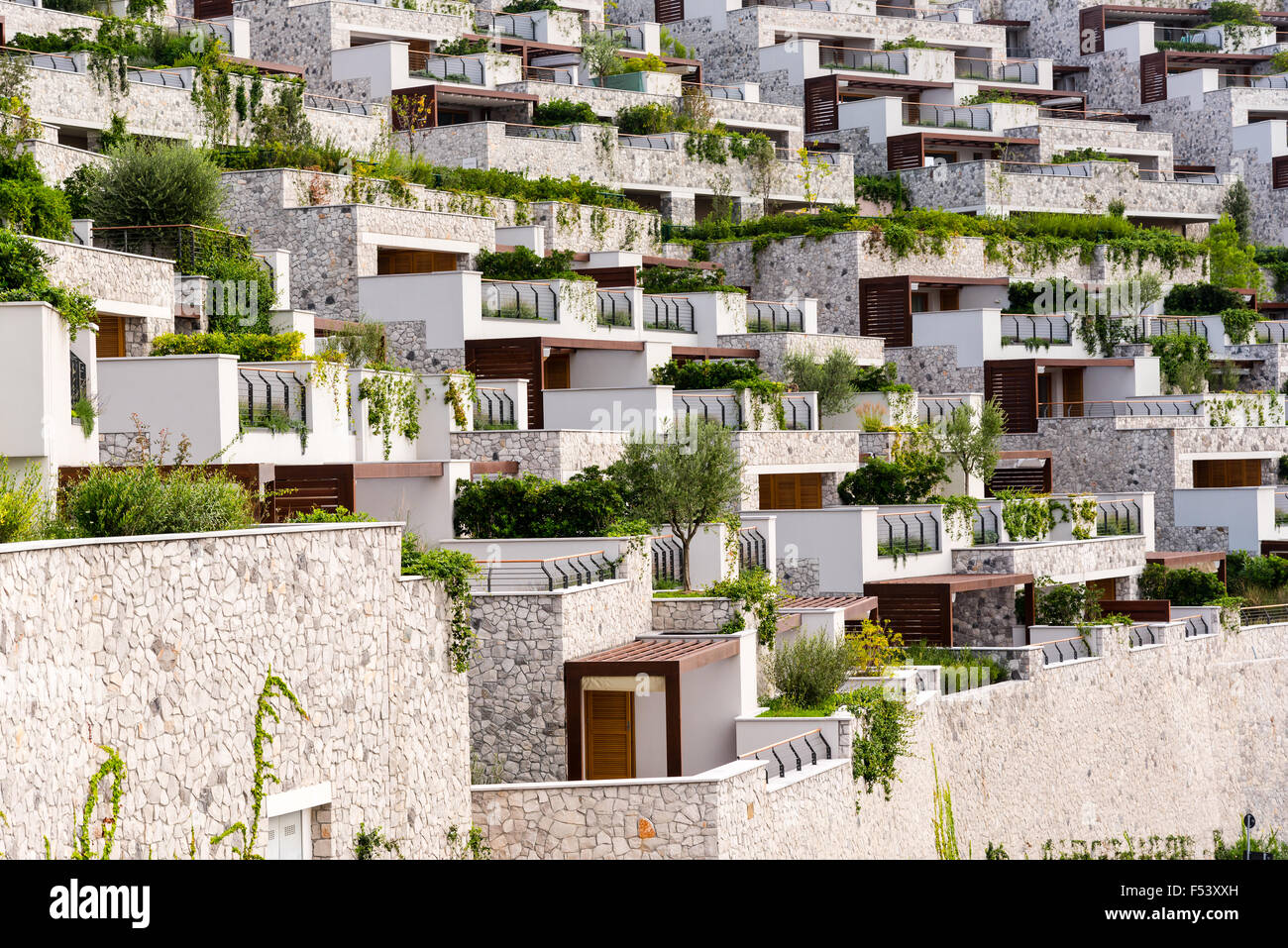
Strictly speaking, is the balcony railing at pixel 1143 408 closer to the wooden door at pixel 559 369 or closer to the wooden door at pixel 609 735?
the wooden door at pixel 559 369

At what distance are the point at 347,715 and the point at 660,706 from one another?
6.25 meters

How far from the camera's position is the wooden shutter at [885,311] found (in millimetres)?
44406

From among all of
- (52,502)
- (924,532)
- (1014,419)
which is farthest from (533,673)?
(1014,419)

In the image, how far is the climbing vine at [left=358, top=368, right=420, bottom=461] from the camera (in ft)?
83.8

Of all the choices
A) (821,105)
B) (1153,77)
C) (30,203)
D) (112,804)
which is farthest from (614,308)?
(1153,77)

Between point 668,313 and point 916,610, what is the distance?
999 centimetres

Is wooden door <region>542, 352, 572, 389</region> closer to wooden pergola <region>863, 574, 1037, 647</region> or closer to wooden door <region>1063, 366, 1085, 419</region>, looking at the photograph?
wooden pergola <region>863, 574, 1037, 647</region>

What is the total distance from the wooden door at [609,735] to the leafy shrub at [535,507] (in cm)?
358

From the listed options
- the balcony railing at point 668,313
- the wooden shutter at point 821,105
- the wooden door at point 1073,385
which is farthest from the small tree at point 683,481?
the wooden shutter at point 821,105

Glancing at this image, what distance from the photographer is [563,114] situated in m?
47.7

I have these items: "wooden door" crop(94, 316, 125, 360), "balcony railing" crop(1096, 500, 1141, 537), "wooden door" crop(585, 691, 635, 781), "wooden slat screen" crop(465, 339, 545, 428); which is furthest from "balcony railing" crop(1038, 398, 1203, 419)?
"wooden door" crop(94, 316, 125, 360)

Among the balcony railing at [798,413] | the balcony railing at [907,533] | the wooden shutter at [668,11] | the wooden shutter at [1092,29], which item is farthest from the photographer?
the wooden shutter at [1092,29]

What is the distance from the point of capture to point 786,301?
40.2 m

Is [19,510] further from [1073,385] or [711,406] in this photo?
[1073,385]
